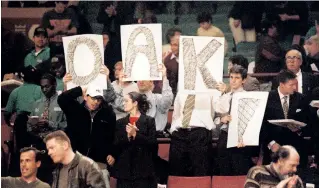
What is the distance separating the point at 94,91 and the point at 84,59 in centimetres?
48

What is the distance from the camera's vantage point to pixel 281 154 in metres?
10.9

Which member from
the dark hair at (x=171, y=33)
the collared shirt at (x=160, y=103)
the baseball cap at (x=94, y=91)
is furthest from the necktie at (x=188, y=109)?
the dark hair at (x=171, y=33)

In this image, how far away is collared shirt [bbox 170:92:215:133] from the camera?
37.0ft

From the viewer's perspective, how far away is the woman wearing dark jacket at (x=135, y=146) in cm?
1108

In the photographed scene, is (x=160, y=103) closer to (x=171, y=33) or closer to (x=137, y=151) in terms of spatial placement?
(x=137, y=151)

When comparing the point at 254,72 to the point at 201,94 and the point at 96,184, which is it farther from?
the point at 96,184

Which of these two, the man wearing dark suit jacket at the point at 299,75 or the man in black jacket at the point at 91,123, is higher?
the man wearing dark suit jacket at the point at 299,75

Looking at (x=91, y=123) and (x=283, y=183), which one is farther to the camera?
(x=91, y=123)

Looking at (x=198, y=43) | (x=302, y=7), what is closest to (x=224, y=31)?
(x=302, y=7)

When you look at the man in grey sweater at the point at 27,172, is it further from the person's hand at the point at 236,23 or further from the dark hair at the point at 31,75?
the person's hand at the point at 236,23

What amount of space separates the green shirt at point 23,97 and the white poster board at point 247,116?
191 cm

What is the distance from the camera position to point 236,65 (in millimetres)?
11328

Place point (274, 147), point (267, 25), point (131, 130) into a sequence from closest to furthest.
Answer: point (131, 130), point (274, 147), point (267, 25)

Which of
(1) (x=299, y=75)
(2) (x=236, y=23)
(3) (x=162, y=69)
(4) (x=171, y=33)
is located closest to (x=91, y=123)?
(3) (x=162, y=69)
